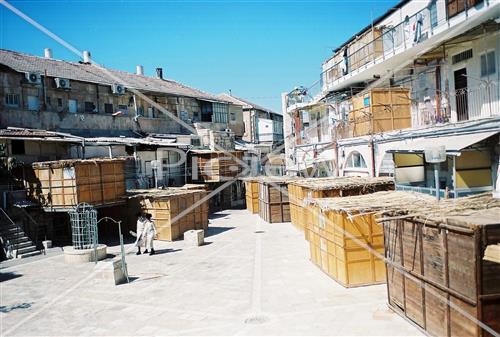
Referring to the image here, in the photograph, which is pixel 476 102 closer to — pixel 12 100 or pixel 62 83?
pixel 62 83

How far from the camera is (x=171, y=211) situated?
20.8m

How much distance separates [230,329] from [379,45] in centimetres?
1700

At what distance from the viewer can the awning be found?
459 inches

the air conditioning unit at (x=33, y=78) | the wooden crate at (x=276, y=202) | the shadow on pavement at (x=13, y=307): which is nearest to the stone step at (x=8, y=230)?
the shadow on pavement at (x=13, y=307)

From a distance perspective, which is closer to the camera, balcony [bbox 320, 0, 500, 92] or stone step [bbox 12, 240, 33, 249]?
balcony [bbox 320, 0, 500, 92]

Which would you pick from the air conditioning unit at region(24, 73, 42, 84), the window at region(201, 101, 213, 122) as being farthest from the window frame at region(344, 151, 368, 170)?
the window at region(201, 101, 213, 122)

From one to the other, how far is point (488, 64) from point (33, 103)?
26.1 m

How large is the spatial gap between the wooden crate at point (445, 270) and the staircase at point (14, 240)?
16.9 meters

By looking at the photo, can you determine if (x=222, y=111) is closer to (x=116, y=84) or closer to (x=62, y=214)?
(x=116, y=84)

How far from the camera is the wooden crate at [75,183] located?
751 inches

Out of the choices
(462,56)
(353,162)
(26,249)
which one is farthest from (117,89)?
(462,56)

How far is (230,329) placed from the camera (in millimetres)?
9359

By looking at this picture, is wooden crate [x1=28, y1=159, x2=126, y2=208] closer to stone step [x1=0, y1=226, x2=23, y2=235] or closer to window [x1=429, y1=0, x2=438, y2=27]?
stone step [x1=0, y1=226, x2=23, y2=235]

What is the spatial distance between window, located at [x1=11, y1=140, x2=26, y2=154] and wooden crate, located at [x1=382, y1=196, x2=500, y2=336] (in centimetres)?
2193
